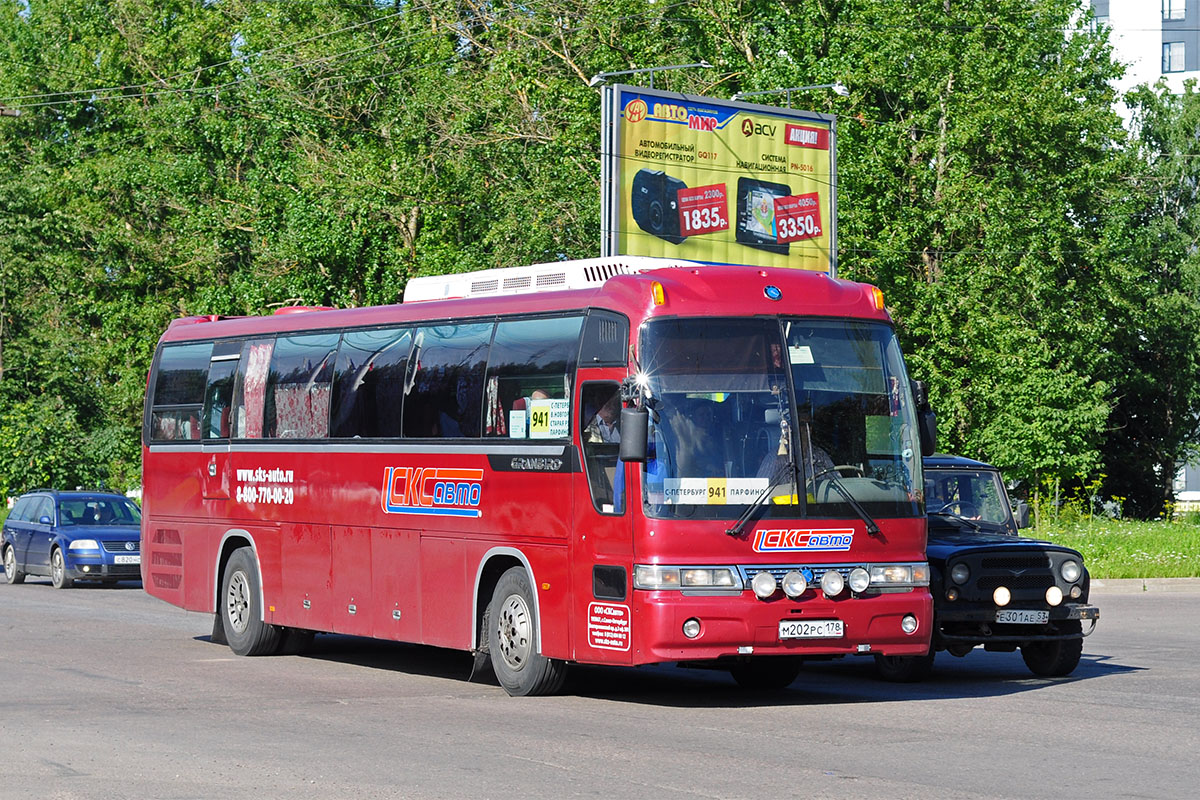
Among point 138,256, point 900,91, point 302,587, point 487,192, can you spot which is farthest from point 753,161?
point 138,256

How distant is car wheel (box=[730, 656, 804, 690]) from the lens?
1455 centimetres

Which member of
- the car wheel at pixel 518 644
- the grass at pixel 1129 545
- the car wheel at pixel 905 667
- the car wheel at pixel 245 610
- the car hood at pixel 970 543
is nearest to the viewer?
the car wheel at pixel 518 644

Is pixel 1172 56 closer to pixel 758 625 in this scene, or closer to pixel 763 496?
pixel 763 496

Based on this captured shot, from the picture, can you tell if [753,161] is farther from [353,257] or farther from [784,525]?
[784,525]

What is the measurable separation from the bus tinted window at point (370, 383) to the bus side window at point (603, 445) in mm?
2918

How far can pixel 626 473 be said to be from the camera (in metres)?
12.7

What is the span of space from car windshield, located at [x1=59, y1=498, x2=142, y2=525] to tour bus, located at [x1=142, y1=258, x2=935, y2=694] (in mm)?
14453

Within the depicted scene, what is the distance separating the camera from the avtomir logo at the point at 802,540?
41.3 ft

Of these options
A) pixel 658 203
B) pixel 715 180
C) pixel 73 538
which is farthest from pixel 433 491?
pixel 715 180

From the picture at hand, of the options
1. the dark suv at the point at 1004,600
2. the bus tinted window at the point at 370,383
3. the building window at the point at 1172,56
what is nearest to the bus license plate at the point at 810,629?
the dark suv at the point at 1004,600

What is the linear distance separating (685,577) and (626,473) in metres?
0.88

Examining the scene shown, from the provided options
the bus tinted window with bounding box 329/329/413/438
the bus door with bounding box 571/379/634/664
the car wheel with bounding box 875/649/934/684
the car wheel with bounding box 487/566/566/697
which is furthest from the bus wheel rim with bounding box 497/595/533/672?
the car wheel with bounding box 875/649/934/684

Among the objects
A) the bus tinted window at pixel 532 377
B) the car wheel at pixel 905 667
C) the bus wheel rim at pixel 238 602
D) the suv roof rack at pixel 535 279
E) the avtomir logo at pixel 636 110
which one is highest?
the avtomir logo at pixel 636 110

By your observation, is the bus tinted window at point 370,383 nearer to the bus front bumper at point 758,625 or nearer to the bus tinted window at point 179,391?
the bus tinted window at point 179,391
